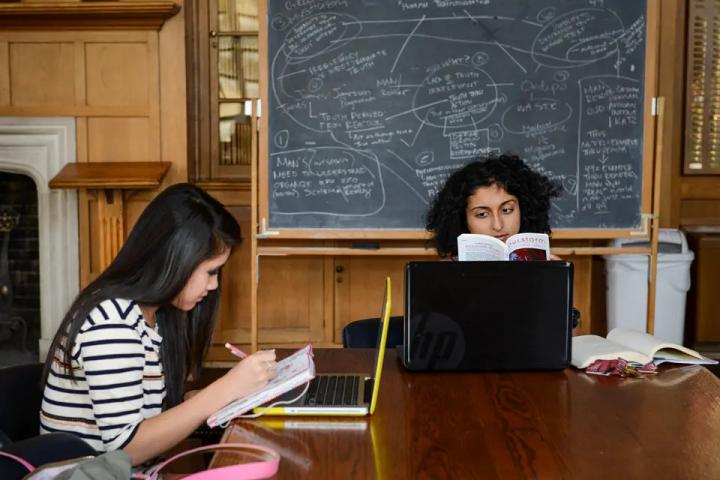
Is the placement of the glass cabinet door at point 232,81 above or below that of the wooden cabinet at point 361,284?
above

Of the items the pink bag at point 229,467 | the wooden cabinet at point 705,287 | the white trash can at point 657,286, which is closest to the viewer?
the pink bag at point 229,467

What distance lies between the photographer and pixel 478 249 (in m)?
1.96

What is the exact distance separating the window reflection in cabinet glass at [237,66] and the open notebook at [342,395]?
2861 millimetres

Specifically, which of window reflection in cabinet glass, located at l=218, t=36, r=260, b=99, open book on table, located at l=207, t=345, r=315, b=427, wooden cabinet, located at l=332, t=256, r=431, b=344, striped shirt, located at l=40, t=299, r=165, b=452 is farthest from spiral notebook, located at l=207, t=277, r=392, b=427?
window reflection in cabinet glass, located at l=218, t=36, r=260, b=99

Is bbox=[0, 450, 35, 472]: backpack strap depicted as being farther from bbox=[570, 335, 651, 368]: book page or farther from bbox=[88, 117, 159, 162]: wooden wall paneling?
bbox=[88, 117, 159, 162]: wooden wall paneling

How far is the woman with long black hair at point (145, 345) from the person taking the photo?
1.45m

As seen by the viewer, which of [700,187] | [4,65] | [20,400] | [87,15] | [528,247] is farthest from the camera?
[700,187]

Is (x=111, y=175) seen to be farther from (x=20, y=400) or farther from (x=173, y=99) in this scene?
(x=20, y=400)

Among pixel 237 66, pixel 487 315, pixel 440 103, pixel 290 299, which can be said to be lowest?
pixel 290 299

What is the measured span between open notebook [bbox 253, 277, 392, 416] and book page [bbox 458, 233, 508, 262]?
442mm

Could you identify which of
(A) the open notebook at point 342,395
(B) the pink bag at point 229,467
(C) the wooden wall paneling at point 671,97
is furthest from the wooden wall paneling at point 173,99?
(B) the pink bag at point 229,467

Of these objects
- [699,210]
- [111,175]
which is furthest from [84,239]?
[699,210]

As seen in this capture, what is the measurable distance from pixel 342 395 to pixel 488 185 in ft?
3.65

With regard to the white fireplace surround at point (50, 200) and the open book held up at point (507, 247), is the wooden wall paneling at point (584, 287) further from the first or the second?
the white fireplace surround at point (50, 200)
